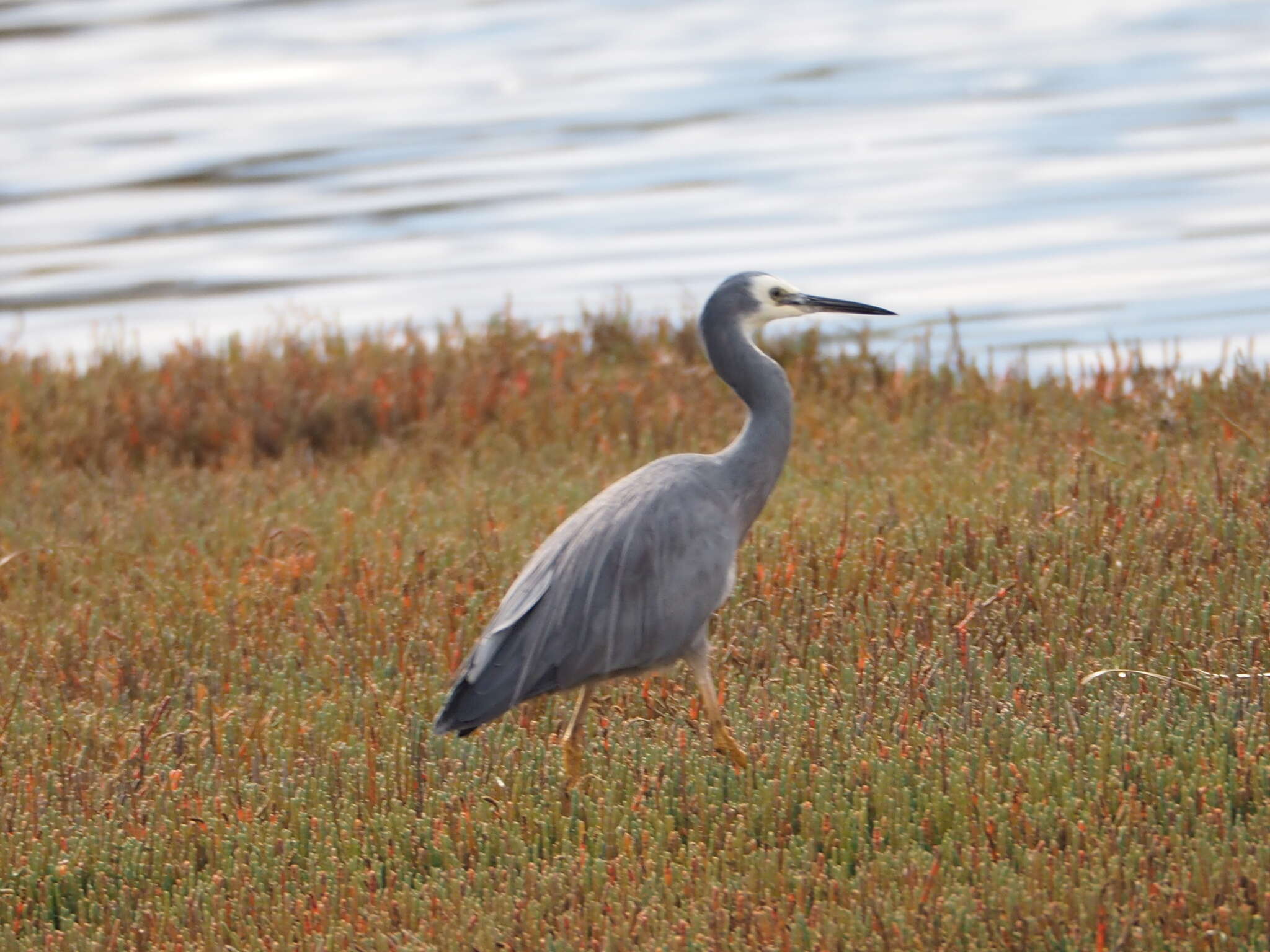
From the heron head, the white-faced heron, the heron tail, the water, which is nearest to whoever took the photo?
the heron tail

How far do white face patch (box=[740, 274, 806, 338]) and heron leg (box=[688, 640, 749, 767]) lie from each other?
1.22 metres

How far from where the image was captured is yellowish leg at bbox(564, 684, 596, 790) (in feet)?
17.7

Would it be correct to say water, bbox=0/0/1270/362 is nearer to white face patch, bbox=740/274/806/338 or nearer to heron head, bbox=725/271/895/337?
heron head, bbox=725/271/895/337

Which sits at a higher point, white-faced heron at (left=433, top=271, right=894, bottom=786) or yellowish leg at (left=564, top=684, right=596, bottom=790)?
white-faced heron at (left=433, top=271, right=894, bottom=786)

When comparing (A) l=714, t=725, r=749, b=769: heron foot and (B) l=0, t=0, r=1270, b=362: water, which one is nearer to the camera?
(A) l=714, t=725, r=749, b=769: heron foot

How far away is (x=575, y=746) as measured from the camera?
17.9 ft

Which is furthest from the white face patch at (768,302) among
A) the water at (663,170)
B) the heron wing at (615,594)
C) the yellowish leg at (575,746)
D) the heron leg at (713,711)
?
the water at (663,170)

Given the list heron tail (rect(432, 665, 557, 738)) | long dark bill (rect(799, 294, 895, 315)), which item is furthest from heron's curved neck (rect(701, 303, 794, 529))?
heron tail (rect(432, 665, 557, 738))

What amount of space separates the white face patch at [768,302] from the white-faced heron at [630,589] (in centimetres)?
20

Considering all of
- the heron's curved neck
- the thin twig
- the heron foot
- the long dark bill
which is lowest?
the heron foot

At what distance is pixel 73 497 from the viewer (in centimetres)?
995

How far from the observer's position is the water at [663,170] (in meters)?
15.5

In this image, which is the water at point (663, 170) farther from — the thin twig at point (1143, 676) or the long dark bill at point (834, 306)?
the thin twig at point (1143, 676)

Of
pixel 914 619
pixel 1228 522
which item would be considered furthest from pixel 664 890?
pixel 1228 522
